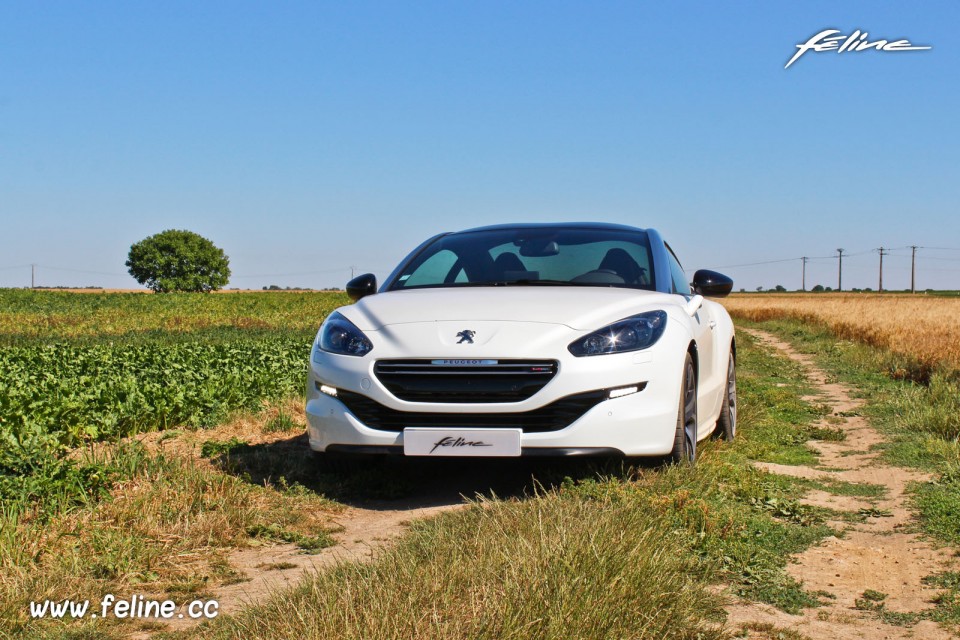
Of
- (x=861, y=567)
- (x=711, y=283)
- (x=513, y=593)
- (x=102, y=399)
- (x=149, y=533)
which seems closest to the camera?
(x=513, y=593)

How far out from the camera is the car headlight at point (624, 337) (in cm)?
497

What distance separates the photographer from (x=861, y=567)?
4031 millimetres

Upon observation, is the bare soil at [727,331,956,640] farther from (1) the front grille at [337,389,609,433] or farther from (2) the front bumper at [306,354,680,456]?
(1) the front grille at [337,389,609,433]

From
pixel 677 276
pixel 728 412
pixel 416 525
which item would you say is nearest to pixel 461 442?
pixel 416 525

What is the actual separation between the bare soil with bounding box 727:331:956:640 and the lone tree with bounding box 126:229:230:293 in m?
107

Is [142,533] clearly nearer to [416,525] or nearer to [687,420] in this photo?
[416,525]

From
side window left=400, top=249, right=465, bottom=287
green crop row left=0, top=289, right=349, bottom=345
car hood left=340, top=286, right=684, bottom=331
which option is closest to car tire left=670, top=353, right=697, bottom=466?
car hood left=340, top=286, right=684, bottom=331

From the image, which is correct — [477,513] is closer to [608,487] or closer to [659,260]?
[608,487]

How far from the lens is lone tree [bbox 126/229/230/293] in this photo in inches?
4250

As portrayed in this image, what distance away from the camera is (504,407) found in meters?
4.91

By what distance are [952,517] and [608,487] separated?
5.94ft

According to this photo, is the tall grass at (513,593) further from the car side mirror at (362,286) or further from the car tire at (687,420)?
the car side mirror at (362,286)

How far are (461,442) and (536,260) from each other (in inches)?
73.2

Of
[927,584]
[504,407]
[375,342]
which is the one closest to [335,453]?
[375,342]
